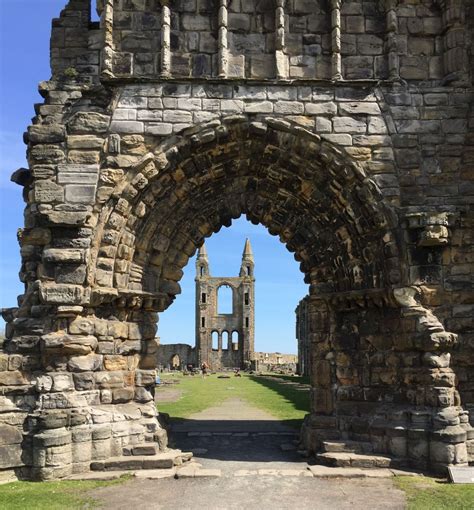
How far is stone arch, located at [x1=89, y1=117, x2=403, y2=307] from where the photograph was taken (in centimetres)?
872

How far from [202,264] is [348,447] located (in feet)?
186

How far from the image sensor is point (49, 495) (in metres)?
6.76

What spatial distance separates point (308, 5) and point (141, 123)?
341 cm

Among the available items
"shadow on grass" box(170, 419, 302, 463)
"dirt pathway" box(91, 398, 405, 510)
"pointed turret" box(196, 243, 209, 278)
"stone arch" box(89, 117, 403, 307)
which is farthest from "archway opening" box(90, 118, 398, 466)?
"pointed turret" box(196, 243, 209, 278)

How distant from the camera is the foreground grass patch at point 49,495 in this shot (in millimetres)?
6359

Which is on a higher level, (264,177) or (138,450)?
(264,177)

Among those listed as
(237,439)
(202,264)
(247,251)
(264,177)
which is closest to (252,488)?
(237,439)

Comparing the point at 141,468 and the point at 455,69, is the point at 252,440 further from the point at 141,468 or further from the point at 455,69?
the point at 455,69

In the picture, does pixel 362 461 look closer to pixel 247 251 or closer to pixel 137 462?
pixel 137 462

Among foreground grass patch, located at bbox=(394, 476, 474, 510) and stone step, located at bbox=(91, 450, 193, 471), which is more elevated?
stone step, located at bbox=(91, 450, 193, 471)

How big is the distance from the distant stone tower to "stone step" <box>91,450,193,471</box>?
52792 millimetres

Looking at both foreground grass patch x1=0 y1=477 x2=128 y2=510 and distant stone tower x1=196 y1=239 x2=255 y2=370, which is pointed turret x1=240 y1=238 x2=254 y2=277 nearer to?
distant stone tower x1=196 y1=239 x2=255 y2=370

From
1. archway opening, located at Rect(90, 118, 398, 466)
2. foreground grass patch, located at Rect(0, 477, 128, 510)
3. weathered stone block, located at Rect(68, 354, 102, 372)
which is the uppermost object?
archway opening, located at Rect(90, 118, 398, 466)

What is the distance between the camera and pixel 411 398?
8422mm
